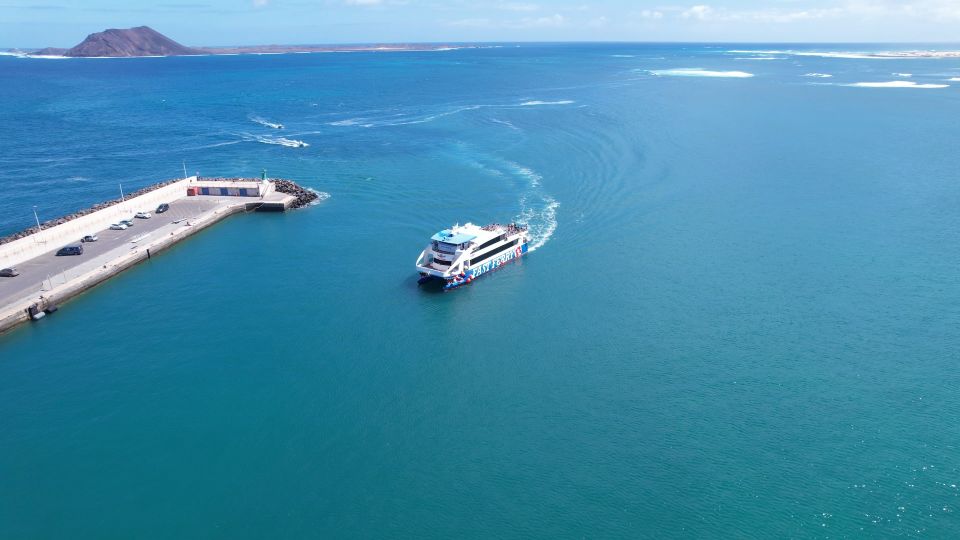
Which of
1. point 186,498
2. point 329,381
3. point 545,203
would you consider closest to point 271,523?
point 186,498

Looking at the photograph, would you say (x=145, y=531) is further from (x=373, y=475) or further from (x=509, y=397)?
(x=509, y=397)

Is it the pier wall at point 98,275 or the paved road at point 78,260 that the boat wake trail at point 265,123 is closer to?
the paved road at point 78,260

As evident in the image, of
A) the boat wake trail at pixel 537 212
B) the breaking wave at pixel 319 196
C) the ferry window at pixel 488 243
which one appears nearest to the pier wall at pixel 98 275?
the breaking wave at pixel 319 196

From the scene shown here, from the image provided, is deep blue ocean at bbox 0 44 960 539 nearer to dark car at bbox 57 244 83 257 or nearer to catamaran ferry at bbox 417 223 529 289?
catamaran ferry at bbox 417 223 529 289

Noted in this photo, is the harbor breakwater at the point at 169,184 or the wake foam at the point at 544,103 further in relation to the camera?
the wake foam at the point at 544,103

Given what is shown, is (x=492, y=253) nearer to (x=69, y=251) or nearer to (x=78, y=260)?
(x=78, y=260)

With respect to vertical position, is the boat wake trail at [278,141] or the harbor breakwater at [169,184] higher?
the boat wake trail at [278,141]
